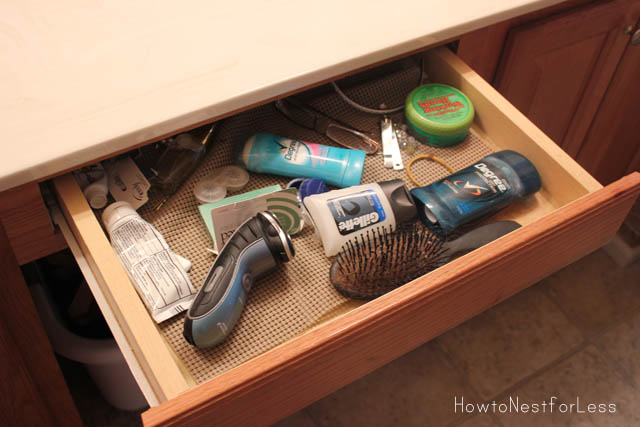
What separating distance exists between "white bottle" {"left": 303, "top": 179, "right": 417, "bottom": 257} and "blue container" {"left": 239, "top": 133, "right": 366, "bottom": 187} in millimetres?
44

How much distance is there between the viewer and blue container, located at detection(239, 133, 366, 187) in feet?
2.38

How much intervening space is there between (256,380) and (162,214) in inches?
10.3

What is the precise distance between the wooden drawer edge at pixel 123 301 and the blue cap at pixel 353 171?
0.28 metres

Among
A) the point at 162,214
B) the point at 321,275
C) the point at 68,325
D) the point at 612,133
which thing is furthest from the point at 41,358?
the point at 612,133

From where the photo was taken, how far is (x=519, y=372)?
47.5 inches

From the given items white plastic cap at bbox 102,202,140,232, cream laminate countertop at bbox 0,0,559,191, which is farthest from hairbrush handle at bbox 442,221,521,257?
white plastic cap at bbox 102,202,140,232

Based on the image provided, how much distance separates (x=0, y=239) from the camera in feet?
2.07

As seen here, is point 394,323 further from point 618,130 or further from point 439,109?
point 618,130

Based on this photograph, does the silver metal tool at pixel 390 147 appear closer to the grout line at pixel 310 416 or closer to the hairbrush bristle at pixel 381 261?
the hairbrush bristle at pixel 381 261

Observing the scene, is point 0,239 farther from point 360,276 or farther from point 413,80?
point 413,80

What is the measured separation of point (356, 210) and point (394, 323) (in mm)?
149

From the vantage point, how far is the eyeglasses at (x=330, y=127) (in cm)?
78

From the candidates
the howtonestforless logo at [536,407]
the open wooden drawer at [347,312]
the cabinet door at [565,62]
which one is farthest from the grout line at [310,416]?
the cabinet door at [565,62]

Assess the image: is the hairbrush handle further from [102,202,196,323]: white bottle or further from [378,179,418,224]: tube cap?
[102,202,196,323]: white bottle
